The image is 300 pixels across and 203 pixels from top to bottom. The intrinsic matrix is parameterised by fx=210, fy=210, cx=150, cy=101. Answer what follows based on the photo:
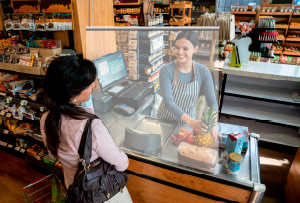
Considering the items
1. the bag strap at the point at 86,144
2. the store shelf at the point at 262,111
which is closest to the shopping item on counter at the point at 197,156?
the bag strap at the point at 86,144

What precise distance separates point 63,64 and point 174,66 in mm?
637

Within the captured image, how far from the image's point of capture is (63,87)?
1056 millimetres

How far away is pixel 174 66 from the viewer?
1.30m

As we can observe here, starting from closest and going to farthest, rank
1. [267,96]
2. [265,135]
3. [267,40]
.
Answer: [267,96], [265,135], [267,40]

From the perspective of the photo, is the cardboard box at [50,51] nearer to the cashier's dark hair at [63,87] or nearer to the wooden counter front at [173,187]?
the cashier's dark hair at [63,87]

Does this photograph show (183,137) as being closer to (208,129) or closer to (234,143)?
(208,129)

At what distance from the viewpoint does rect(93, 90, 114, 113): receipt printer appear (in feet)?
5.75

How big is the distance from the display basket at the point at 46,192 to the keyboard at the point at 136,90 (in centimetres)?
132

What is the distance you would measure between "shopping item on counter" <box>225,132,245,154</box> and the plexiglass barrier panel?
3.1 inches

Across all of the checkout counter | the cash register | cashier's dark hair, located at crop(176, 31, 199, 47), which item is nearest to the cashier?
cashier's dark hair, located at crop(176, 31, 199, 47)

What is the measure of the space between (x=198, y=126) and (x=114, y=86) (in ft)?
2.60

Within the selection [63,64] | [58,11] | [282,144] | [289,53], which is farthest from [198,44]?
[289,53]

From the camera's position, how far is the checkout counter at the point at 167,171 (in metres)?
1.46

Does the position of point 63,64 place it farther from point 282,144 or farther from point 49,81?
point 282,144
